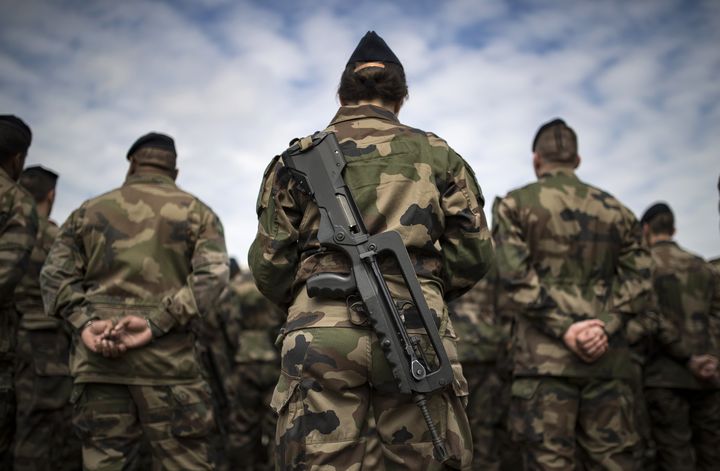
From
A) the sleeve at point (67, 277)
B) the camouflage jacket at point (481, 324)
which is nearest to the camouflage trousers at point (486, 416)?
the camouflage jacket at point (481, 324)

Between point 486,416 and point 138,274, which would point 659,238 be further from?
point 138,274

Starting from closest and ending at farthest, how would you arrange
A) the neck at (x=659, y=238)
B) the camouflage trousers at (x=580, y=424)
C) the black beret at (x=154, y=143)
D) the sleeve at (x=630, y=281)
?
the camouflage trousers at (x=580, y=424)
the sleeve at (x=630, y=281)
the black beret at (x=154, y=143)
the neck at (x=659, y=238)

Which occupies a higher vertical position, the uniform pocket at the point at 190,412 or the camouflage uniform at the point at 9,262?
the camouflage uniform at the point at 9,262

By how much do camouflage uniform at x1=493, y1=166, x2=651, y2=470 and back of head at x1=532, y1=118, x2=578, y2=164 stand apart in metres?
0.18

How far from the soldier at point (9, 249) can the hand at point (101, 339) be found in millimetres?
684

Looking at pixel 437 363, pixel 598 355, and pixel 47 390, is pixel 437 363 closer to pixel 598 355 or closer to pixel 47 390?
pixel 598 355

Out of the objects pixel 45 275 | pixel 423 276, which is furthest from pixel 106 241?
pixel 423 276

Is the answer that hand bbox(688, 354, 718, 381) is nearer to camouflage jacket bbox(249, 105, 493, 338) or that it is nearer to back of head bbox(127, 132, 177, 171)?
camouflage jacket bbox(249, 105, 493, 338)

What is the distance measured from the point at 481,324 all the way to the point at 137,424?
13.4 feet

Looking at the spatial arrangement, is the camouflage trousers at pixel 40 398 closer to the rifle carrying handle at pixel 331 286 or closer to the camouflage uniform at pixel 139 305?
the camouflage uniform at pixel 139 305

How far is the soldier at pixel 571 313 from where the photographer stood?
3.88 meters

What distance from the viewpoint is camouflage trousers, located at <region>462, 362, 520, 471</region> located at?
22.6 ft

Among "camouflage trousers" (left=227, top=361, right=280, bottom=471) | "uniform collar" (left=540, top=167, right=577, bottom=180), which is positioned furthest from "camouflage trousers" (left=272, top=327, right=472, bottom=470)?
"camouflage trousers" (left=227, top=361, right=280, bottom=471)

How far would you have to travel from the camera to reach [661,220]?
6344mm
